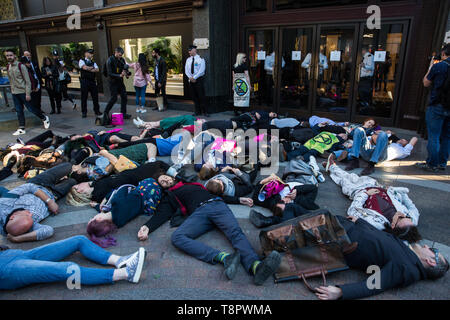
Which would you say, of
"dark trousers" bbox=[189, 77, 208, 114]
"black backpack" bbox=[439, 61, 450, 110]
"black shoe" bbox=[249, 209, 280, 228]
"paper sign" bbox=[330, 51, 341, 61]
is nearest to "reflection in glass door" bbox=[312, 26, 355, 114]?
"paper sign" bbox=[330, 51, 341, 61]

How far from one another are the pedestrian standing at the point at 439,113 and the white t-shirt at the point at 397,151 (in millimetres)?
379

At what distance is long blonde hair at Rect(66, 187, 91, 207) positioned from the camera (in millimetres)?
4332

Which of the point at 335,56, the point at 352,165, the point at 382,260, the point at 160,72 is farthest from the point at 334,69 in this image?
the point at 382,260

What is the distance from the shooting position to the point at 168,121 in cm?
720

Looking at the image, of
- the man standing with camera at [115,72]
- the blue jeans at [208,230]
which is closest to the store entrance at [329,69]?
the man standing with camera at [115,72]

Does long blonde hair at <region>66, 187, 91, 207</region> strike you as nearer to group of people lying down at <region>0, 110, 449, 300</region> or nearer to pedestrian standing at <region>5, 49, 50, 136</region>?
group of people lying down at <region>0, 110, 449, 300</region>

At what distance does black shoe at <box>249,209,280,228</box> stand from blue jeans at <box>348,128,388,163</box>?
2646 millimetres

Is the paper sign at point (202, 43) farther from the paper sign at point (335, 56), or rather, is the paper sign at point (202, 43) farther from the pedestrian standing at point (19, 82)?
the pedestrian standing at point (19, 82)

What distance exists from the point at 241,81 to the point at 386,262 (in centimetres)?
709

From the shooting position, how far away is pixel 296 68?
8930 millimetres

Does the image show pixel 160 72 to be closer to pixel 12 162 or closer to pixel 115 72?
pixel 115 72
